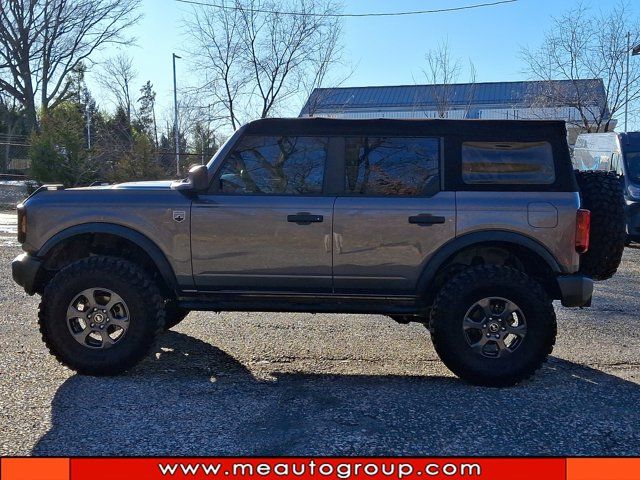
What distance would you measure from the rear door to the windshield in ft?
28.6

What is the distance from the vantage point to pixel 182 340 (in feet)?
17.4

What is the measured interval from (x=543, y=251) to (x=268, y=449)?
2404 millimetres

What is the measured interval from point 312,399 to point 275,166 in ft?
5.70

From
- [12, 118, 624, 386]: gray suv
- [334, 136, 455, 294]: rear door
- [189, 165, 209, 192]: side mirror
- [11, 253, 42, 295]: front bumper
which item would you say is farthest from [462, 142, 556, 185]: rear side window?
[11, 253, 42, 295]: front bumper

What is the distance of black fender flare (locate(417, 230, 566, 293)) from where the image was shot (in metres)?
4.16

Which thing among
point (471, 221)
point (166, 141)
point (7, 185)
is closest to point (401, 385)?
point (471, 221)

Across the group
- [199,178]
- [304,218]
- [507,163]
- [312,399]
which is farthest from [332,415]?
[507,163]

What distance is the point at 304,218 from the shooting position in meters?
4.20

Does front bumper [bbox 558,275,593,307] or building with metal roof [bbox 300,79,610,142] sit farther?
building with metal roof [bbox 300,79,610,142]

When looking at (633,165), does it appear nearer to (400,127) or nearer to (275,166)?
(400,127)

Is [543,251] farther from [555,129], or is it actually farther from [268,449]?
[268,449]

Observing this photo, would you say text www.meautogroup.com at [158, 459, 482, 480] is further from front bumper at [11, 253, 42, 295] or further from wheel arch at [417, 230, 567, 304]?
front bumper at [11, 253, 42, 295]

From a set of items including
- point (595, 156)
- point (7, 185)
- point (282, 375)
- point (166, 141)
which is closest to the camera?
point (282, 375)

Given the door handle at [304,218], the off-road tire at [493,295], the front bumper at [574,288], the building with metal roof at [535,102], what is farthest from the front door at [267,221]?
the building with metal roof at [535,102]
